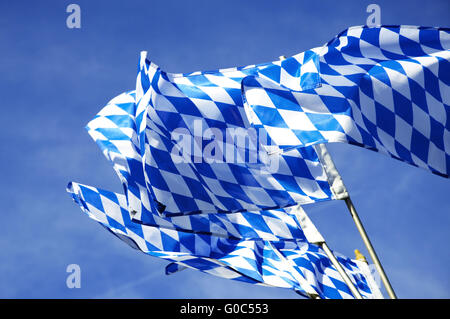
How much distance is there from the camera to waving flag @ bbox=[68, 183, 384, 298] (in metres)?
13.2

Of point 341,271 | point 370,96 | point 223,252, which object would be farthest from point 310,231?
point 370,96

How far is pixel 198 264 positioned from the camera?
13242mm

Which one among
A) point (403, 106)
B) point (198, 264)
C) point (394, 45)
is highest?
point (394, 45)

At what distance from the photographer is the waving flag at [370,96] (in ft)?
32.5

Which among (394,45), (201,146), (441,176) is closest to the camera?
(441,176)

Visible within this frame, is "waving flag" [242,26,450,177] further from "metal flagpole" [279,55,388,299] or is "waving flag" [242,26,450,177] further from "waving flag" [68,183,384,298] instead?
"waving flag" [68,183,384,298]

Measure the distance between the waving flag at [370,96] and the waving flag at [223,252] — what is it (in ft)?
11.2

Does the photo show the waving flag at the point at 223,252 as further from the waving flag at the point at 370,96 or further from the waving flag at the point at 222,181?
the waving flag at the point at 370,96

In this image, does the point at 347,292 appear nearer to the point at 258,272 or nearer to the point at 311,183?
the point at 258,272

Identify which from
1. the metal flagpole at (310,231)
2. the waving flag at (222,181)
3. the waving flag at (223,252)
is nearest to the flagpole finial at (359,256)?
the waving flag at (223,252)

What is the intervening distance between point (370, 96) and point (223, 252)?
199 inches

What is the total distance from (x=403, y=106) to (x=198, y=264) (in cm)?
536
